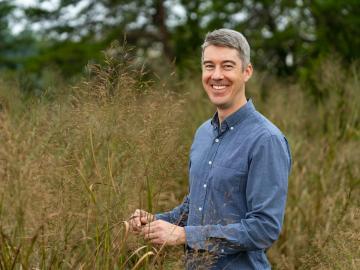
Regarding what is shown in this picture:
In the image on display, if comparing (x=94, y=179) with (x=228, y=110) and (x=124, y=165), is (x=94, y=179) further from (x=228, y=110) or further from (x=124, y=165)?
(x=228, y=110)

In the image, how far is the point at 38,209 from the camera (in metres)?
2.01

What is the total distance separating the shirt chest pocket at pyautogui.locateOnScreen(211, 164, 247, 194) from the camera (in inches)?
89.0

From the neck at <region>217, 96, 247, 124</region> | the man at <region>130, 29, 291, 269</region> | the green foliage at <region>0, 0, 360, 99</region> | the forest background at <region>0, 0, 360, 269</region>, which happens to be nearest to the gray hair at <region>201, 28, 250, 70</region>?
the man at <region>130, 29, 291, 269</region>

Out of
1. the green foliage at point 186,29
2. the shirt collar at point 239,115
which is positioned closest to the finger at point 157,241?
the shirt collar at point 239,115

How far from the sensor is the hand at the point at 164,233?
2.21 meters

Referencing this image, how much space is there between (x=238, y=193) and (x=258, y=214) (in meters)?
0.15

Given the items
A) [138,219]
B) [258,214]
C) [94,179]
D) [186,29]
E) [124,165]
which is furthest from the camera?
[186,29]

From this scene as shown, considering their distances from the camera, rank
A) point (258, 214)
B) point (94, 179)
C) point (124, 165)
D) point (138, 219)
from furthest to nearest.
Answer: point (124, 165), point (94, 179), point (138, 219), point (258, 214)

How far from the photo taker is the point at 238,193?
2.28 meters

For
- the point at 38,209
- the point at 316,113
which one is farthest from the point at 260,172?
the point at 316,113

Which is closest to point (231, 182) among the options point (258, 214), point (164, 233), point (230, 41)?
point (258, 214)

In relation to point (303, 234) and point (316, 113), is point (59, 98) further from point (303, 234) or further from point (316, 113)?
point (316, 113)

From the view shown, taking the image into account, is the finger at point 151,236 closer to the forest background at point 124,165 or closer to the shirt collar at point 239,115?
the forest background at point 124,165

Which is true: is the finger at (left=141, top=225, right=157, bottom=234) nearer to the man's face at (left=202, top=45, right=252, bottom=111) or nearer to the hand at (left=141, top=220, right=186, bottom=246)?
the hand at (left=141, top=220, right=186, bottom=246)
